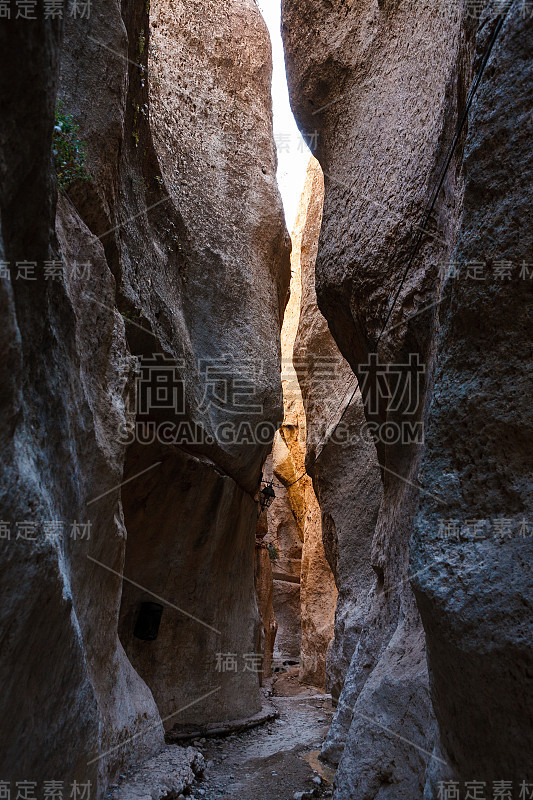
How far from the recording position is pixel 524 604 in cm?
277

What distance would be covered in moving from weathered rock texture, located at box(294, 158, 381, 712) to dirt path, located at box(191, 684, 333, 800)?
118 centimetres

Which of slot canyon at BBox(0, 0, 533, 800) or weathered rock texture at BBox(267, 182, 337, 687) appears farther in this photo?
weathered rock texture at BBox(267, 182, 337, 687)

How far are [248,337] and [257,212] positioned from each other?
245 centimetres

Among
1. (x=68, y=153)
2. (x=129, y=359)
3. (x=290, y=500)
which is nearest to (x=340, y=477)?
(x=129, y=359)

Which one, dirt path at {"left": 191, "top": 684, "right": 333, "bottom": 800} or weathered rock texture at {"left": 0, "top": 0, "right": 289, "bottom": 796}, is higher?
weathered rock texture at {"left": 0, "top": 0, "right": 289, "bottom": 796}

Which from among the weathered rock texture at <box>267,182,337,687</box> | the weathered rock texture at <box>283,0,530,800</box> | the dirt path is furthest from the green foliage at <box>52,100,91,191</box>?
the weathered rock texture at <box>267,182,337,687</box>

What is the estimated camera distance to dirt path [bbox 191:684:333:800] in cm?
657

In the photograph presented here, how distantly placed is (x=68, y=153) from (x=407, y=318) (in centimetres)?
325

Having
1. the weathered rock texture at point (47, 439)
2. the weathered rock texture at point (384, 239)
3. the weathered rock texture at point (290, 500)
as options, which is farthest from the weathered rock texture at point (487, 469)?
the weathered rock texture at point (290, 500)

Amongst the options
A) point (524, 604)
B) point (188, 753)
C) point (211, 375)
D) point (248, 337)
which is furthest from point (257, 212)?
point (524, 604)

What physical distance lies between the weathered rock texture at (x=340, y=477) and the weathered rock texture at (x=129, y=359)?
154 centimetres

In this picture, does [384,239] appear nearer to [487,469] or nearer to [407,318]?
[407,318]

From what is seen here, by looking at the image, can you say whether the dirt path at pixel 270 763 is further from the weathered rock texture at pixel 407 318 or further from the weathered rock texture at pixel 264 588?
the weathered rock texture at pixel 264 588

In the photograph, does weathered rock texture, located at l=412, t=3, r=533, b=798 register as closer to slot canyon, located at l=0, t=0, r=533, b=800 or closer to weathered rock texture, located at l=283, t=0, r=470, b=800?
slot canyon, located at l=0, t=0, r=533, b=800
